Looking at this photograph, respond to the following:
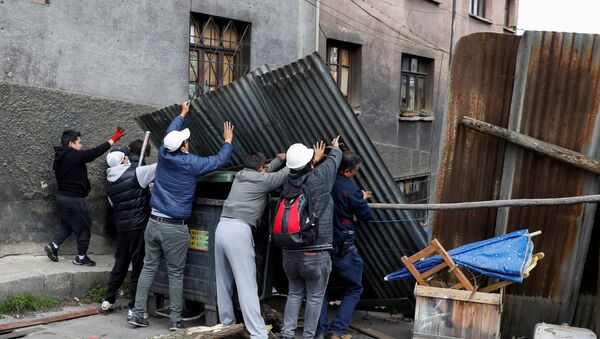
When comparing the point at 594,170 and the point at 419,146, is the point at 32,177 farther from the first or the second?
the point at 419,146

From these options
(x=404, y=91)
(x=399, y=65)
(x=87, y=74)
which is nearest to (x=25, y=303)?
(x=87, y=74)

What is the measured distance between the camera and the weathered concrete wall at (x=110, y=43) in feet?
23.7

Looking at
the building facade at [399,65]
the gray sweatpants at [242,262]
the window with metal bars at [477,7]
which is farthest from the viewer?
the window with metal bars at [477,7]

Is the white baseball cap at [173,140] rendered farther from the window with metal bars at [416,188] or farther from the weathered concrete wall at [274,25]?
the window with metal bars at [416,188]

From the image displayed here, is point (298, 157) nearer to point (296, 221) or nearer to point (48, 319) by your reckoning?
point (296, 221)

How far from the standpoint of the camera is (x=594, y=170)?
521 centimetres

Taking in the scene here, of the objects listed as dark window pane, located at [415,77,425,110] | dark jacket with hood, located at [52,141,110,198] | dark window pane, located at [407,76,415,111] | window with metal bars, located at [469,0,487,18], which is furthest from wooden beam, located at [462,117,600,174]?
window with metal bars, located at [469,0,487,18]

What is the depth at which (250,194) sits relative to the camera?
554 centimetres

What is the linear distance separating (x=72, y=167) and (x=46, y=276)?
1.19 metres

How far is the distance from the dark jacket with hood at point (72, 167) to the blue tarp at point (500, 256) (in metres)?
3.86

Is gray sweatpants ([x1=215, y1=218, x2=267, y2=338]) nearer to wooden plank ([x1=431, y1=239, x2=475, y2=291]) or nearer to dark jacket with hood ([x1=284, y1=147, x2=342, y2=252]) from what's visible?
dark jacket with hood ([x1=284, y1=147, x2=342, y2=252])

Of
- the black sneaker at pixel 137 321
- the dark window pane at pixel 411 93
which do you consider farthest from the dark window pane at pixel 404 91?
the black sneaker at pixel 137 321

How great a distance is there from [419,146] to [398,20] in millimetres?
2927

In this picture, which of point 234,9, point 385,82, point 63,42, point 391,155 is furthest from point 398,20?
point 63,42
